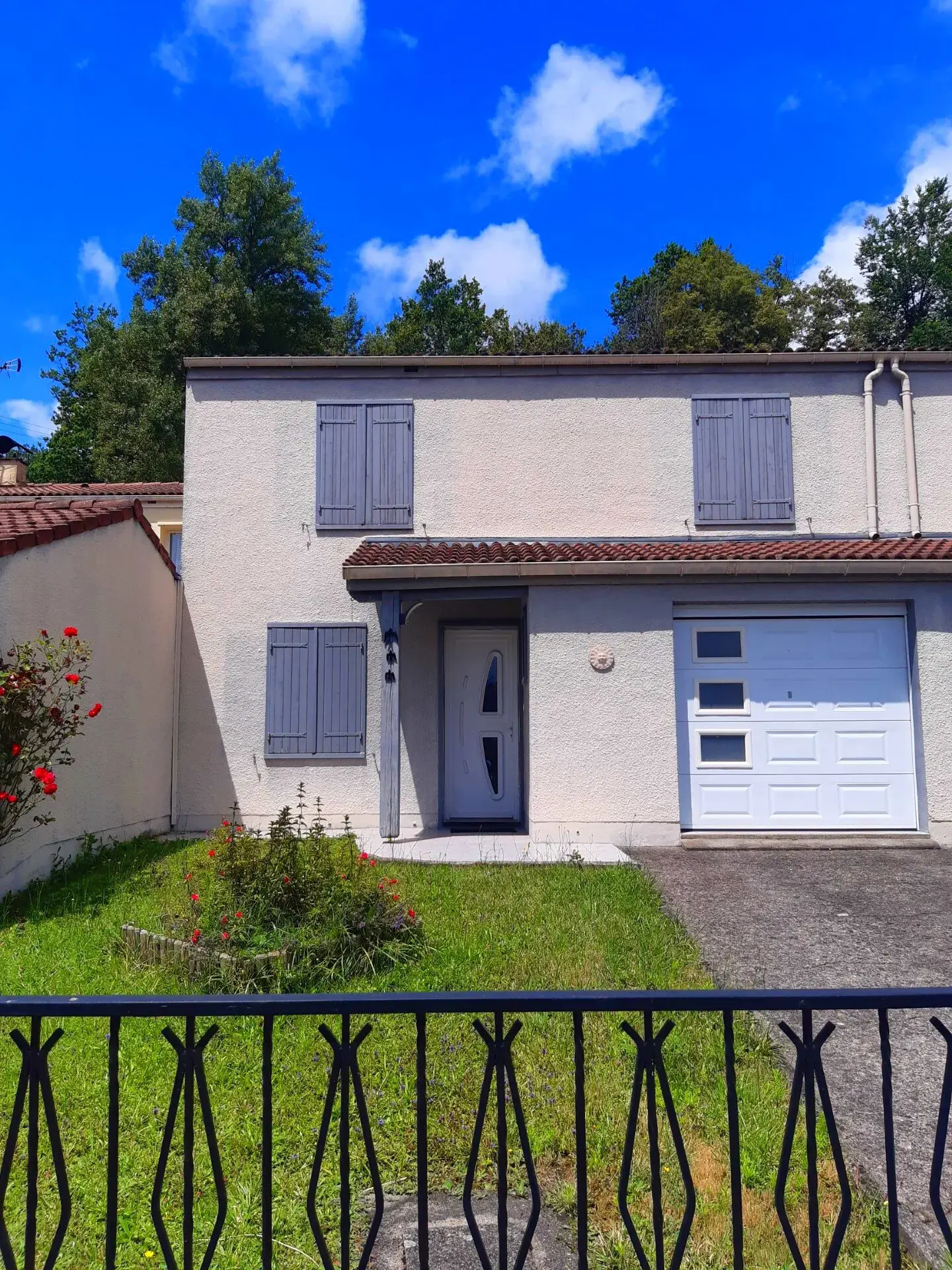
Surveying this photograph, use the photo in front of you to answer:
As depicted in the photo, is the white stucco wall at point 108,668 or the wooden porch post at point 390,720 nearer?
the white stucco wall at point 108,668

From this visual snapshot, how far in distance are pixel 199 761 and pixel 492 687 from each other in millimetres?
3424

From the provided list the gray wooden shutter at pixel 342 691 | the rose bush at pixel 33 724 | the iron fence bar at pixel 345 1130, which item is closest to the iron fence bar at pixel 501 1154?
the iron fence bar at pixel 345 1130

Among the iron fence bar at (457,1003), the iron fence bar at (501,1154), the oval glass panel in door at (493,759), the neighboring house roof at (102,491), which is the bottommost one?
the iron fence bar at (501,1154)

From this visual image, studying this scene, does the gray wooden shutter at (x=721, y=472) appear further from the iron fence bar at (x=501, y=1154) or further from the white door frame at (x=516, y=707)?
the iron fence bar at (x=501, y=1154)

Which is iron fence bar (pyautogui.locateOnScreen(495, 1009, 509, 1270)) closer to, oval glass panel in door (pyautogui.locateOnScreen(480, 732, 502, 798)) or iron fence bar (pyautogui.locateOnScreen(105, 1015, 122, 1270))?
iron fence bar (pyautogui.locateOnScreen(105, 1015, 122, 1270))

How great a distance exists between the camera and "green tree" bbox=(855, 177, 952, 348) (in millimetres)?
30359

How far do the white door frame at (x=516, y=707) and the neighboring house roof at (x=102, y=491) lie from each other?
6.20 metres

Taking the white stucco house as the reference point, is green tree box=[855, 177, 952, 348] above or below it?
above

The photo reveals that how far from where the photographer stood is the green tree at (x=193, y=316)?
23109 millimetres

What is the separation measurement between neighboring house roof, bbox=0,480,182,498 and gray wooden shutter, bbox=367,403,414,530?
494 cm

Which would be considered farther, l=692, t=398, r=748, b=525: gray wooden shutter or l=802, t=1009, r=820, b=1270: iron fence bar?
l=692, t=398, r=748, b=525: gray wooden shutter

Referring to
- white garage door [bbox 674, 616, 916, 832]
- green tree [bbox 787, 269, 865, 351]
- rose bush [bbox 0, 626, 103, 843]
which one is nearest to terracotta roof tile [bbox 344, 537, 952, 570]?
white garage door [bbox 674, 616, 916, 832]

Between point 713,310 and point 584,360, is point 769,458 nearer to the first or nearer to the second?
point 584,360

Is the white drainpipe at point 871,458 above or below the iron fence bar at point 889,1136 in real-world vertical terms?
above
